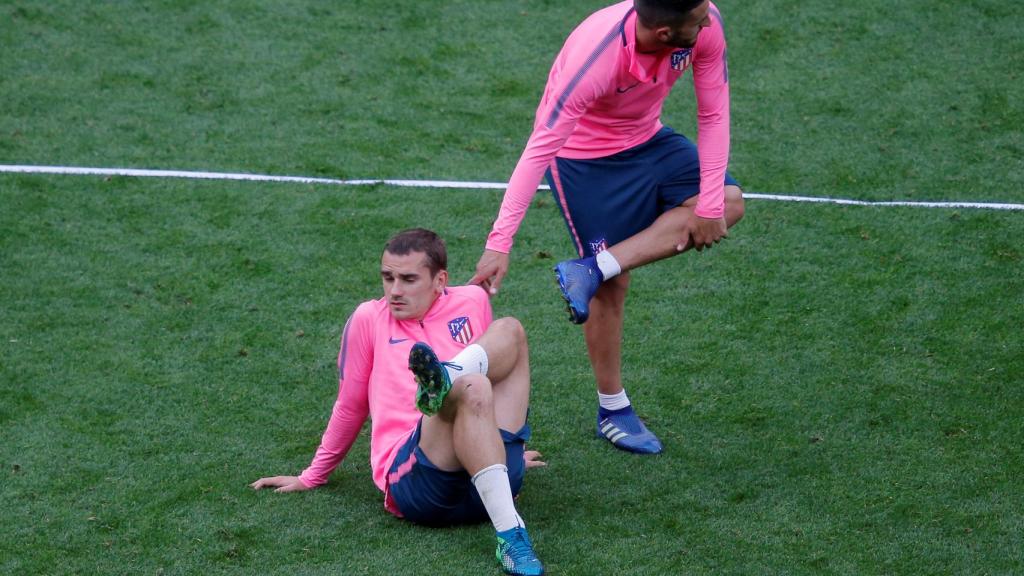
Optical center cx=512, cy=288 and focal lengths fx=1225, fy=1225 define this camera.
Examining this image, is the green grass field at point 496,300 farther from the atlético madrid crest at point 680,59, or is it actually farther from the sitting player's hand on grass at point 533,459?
the atlético madrid crest at point 680,59

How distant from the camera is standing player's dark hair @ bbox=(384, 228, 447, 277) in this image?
13.7 ft

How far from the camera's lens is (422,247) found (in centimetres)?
418

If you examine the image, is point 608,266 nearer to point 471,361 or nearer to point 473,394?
point 471,361

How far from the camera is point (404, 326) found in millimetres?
4266

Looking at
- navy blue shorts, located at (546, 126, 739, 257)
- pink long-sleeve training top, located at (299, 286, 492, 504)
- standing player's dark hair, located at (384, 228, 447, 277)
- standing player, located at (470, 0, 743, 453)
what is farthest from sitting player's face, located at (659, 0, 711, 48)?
pink long-sleeve training top, located at (299, 286, 492, 504)

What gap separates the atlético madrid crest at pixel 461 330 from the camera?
4297 millimetres

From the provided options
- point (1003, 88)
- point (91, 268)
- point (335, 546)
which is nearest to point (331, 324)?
point (91, 268)

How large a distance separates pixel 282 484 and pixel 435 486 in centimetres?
72

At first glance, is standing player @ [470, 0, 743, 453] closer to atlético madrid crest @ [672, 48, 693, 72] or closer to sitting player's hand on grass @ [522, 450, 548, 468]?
atlético madrid crest @ [672, 48, 693, 72]

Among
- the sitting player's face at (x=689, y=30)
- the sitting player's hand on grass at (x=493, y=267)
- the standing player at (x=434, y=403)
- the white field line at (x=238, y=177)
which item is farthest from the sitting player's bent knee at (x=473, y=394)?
the white field line at (x=238, y=177)

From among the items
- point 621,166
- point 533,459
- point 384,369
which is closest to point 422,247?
point 384,369

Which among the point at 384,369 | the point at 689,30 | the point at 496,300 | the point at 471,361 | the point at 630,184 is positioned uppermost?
the point at 689,30

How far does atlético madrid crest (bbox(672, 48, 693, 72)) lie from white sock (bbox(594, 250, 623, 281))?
72cm

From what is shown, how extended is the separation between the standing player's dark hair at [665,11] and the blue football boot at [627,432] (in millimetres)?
1566
